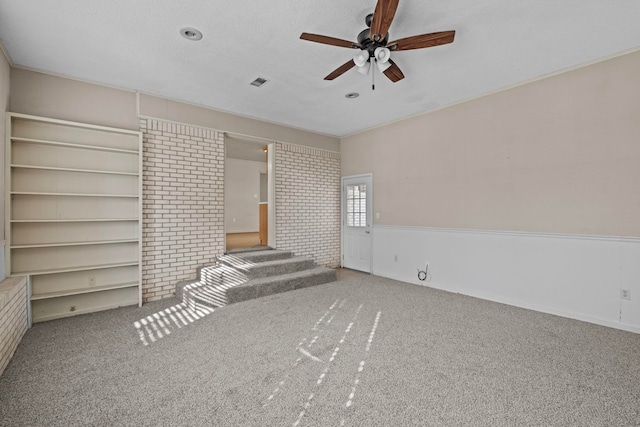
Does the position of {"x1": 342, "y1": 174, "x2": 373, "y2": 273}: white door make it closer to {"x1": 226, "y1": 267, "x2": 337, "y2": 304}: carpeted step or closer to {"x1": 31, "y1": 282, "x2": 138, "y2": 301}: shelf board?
{"x1": 226, "y1": 267, "x2": 337, "y2": 304}: carpeted step

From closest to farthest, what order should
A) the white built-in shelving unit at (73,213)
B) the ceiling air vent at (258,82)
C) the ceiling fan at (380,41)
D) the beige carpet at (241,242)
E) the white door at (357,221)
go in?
A: the ceiling fan at (380,41), the white built-in shelving unit at (73,213), the ceiling air vent at (258,82), the white door at (357,221), the beige carpet at (241,242)

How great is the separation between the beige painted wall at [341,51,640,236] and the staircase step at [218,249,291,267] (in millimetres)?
2264

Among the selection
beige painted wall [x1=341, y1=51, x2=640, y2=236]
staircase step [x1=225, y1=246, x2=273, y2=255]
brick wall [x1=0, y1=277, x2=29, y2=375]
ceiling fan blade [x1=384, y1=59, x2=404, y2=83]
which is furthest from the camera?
staircase step [x1=225, y1=246, x2=273, y2=255]

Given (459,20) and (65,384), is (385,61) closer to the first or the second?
(459,20)

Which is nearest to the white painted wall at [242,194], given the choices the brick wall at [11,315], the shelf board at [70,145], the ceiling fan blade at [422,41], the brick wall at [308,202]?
the brick wall at [308,202]

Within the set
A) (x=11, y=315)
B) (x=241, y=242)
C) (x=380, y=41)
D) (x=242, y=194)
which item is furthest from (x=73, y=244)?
(x=242, y=194)

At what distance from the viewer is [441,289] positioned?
4.62 m

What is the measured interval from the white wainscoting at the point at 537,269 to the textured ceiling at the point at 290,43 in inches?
83.2

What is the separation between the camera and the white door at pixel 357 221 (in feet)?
19.2

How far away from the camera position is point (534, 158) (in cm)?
368

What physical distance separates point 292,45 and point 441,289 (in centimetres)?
409

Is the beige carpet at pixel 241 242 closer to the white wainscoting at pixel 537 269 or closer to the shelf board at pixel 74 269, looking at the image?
the shelf board at pixel 74 269

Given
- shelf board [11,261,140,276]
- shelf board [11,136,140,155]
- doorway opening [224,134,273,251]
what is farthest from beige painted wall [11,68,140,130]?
doorway opening [224,134,273,251]

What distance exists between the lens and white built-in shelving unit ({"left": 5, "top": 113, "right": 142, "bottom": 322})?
322 cm
